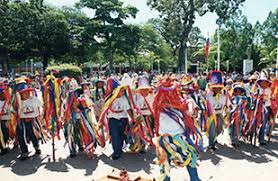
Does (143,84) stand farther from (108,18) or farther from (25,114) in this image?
(108,18)

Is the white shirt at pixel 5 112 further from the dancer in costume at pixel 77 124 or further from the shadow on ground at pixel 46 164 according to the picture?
the dancer in costume at pixel 77 124

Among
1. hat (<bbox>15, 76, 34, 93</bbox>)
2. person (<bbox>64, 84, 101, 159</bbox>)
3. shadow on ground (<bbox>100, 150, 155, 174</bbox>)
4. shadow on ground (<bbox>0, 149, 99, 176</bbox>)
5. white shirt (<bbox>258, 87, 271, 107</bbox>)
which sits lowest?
shadow on ground (<bbox>0, 149, 99, 176</bbox>)

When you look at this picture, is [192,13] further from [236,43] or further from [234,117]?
[234,117]

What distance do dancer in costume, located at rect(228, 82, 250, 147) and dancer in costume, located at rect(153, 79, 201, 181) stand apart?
3.21 meters

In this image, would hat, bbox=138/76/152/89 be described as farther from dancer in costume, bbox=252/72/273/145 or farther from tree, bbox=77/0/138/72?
tree, bbox=77/0/138/72

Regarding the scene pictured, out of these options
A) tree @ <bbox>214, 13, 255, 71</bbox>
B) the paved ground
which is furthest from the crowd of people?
tree @ <bbox>214, 13, 255, 71</bbox>

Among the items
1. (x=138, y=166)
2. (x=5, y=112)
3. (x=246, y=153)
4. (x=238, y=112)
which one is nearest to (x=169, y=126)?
(x=138, y=166)

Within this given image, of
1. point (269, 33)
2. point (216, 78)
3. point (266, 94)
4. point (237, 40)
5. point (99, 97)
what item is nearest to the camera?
point (216, 78)

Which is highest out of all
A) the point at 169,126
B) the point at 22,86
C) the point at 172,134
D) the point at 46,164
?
the point at 22,86

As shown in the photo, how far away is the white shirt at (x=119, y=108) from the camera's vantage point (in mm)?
6730

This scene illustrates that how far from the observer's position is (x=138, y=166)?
20.2 feet

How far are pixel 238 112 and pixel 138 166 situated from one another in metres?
2.67

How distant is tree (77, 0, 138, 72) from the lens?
1186 inches

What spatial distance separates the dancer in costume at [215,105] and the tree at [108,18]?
23683 mm
